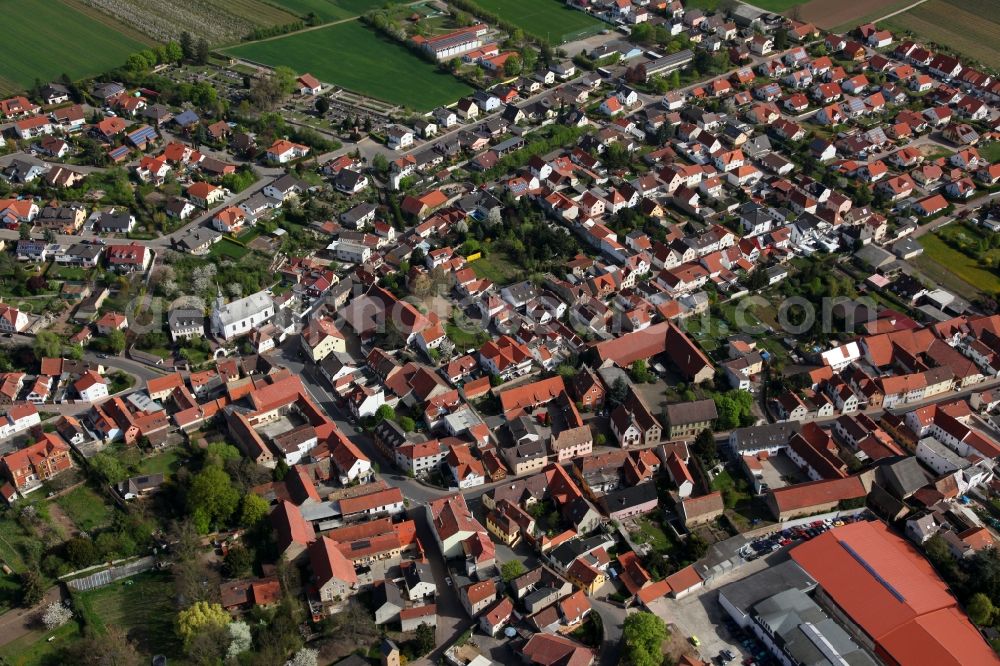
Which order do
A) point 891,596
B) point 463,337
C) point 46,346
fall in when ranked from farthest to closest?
1. point 463,337
2. point 46,346
3. point 891,596

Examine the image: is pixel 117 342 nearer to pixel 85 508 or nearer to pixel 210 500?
pixel 85 508

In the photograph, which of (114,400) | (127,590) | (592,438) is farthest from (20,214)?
(592,438)

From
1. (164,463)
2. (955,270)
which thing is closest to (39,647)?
(164,463)

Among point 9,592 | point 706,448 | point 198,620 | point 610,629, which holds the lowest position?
point 9,592

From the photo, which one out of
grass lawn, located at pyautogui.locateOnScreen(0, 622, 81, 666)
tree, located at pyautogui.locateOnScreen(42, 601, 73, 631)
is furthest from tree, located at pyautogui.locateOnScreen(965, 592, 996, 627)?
tree, located at pyautogui.locateOnScreen(42, 601, 73, 631)

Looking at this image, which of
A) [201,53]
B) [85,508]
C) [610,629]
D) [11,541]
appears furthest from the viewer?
[201,53]

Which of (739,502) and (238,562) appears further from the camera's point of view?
(739,502)

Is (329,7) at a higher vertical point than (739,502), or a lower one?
higher

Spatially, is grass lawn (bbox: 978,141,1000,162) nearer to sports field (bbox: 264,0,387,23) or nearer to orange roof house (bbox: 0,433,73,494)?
sports field (bbox: 264,0,387,23)
